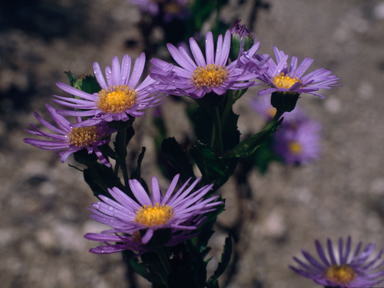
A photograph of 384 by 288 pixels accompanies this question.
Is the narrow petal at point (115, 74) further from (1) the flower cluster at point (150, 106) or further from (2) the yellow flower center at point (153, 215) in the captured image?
(2) the yellow flower center at point (153, 215)

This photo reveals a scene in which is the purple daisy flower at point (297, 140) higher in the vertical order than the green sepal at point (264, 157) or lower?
higher

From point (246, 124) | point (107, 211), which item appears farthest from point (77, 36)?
point (107, 211)

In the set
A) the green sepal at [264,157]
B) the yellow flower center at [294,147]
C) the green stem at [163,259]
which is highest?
the yellow flower center at [294,147]

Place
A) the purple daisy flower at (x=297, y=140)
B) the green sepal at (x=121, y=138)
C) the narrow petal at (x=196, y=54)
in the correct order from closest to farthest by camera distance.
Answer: the green sepal at (x=121, y=138) < the narrow petal at (x=196, y=54) < the purple daisy flower at (x=297, y=140)

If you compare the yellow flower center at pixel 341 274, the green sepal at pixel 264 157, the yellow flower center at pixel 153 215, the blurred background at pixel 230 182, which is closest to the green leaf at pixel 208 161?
the yellow flower center at pixel 153 215

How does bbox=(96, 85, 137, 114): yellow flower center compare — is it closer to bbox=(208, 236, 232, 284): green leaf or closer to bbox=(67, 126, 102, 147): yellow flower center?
bbox=(67, 126, 102, 147): yellow flower center

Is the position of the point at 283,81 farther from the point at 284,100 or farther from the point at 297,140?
the point at 297,140

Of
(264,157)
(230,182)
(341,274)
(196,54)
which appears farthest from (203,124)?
(230,182)
